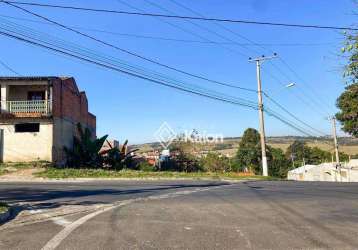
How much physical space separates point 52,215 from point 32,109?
23.6 m

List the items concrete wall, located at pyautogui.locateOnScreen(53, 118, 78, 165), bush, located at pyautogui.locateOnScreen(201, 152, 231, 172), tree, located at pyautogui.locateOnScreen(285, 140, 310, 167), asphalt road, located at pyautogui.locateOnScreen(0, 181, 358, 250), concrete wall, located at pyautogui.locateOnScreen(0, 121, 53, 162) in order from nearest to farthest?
asphalt road, located at pyautogui.locateOnScreen(0, 181, 358, 250) → concrete wall, located at pyautogui.locateOnScreen(0, 121, 53, 162) → concrete wall, located at pyautogui.locateOnScreen(53, 118, 78, 165) → bush, located at pyautogui.locateOnScreen(201, 152, 231, 172) → tree, located at pyautogui.locateOnScreen(285, 140, 310, 167)

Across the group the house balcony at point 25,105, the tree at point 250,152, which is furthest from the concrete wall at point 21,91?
the tree at point 250,152

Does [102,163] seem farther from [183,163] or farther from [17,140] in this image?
[183,163]

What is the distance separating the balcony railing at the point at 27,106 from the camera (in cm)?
3194

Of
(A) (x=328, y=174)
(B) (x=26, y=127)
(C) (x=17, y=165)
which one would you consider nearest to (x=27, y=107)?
(B) (x=26, y=127)

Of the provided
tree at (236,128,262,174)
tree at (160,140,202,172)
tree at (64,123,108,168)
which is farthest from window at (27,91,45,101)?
tree at (236,128,262,174)

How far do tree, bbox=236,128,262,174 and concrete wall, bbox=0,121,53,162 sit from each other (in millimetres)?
36239

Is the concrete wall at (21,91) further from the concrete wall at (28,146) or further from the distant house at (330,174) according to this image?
the distant house at (330,174)

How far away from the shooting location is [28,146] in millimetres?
31188

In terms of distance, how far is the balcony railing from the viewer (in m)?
31.9

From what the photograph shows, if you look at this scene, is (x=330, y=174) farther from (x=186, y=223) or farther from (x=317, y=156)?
(x=186, y=223)

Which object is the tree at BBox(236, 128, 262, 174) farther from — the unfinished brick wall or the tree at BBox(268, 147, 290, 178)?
the unfinished brick wall

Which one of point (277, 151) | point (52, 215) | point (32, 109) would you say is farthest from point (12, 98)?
point (277, 151)

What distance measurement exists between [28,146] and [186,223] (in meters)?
25.1
